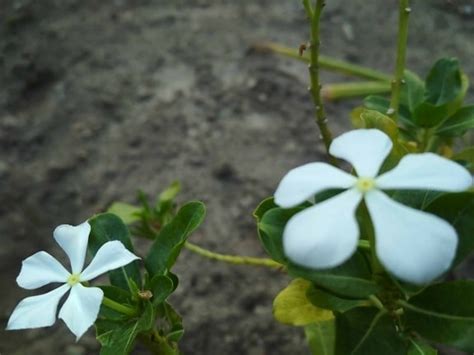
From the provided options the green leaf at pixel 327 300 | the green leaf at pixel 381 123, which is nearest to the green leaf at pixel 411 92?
the green leaf at pixel 381 123

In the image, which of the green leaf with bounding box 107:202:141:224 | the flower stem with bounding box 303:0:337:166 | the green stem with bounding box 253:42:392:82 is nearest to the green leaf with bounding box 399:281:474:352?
the flower stem with bounding box 303:0:337:166

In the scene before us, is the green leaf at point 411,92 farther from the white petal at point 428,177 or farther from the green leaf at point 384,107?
the white petal at point 428,177

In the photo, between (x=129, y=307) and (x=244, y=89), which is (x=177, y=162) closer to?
(x=244, y=89)

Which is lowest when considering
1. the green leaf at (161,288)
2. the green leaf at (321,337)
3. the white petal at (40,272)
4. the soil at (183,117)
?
the soil at (183,117)

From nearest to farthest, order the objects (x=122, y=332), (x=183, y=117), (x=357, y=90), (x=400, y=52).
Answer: (x=122, y=332) → (x=400, y=52) → (x=357, y=90) → (x=183, y=117)

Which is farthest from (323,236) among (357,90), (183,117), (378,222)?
(183,117)

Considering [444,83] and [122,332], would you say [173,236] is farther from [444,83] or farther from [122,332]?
[444,83]

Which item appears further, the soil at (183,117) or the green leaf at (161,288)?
the soil at (183,117)
